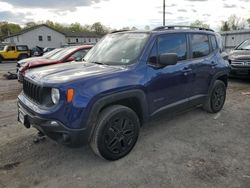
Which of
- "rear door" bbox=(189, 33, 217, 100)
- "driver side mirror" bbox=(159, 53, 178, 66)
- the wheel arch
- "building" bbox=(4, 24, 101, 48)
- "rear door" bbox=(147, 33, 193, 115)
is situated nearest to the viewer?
the wheel arch

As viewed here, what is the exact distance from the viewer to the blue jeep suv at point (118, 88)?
2773mm

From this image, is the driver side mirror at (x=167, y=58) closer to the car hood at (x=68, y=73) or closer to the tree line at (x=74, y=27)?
the car hood at (x=68, y=73)

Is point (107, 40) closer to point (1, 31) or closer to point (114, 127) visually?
point (114, 127)

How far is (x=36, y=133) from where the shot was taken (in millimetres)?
4199

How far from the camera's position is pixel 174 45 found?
399cm

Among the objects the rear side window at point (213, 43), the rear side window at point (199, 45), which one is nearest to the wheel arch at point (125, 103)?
the rear side window at point (199, 45)

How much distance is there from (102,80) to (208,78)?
2723mm

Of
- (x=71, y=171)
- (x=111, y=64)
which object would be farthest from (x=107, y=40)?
(x=71, y=171)

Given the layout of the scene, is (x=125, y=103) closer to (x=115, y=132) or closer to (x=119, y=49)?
(x=115, y=132)

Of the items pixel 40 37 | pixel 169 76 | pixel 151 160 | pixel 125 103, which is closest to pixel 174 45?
pixel 169 76

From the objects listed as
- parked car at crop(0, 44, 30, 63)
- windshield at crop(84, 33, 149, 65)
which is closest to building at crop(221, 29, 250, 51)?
windshield at crop(84, 33, 149, 65)

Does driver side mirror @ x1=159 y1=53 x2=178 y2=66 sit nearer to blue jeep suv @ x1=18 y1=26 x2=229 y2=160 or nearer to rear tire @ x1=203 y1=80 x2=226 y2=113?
blue jeep suv @ x1=18 y1=26 x2=229 y2=160

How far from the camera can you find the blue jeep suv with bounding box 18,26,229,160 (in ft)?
9.10

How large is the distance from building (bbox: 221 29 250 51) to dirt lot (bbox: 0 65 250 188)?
17071 mm
